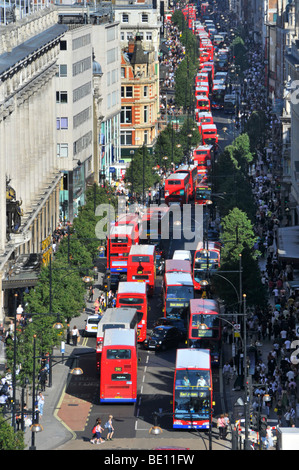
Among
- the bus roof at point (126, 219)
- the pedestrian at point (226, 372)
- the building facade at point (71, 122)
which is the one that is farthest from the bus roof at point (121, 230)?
the pedestrian at point (226, 372)

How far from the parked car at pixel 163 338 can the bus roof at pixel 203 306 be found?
7.40 ft

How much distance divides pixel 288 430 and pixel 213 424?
1441 cm

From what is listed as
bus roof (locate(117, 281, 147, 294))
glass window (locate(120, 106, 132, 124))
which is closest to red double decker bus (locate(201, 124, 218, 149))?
glass window (locate(120, 106, 132, 124))

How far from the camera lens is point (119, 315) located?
88562 mm

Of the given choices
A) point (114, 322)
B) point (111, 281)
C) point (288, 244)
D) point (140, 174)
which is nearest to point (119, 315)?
point (114, 322)

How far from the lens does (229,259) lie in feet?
334

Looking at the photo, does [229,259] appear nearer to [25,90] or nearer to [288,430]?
[25,90]

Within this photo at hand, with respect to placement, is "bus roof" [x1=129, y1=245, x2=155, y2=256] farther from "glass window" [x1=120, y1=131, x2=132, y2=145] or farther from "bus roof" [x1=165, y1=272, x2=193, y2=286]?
"glass window" [x1=120, y1=131, x2=132, y2=145]

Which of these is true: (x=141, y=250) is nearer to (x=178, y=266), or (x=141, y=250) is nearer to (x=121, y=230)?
(x=178, y=266)

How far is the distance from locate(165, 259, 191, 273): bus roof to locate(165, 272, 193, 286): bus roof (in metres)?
2.66

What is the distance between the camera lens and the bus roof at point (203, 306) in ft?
295

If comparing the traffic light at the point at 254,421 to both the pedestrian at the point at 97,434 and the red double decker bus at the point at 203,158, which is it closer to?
the pedestrian at the point at 97,434

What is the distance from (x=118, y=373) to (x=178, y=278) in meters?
22.9
